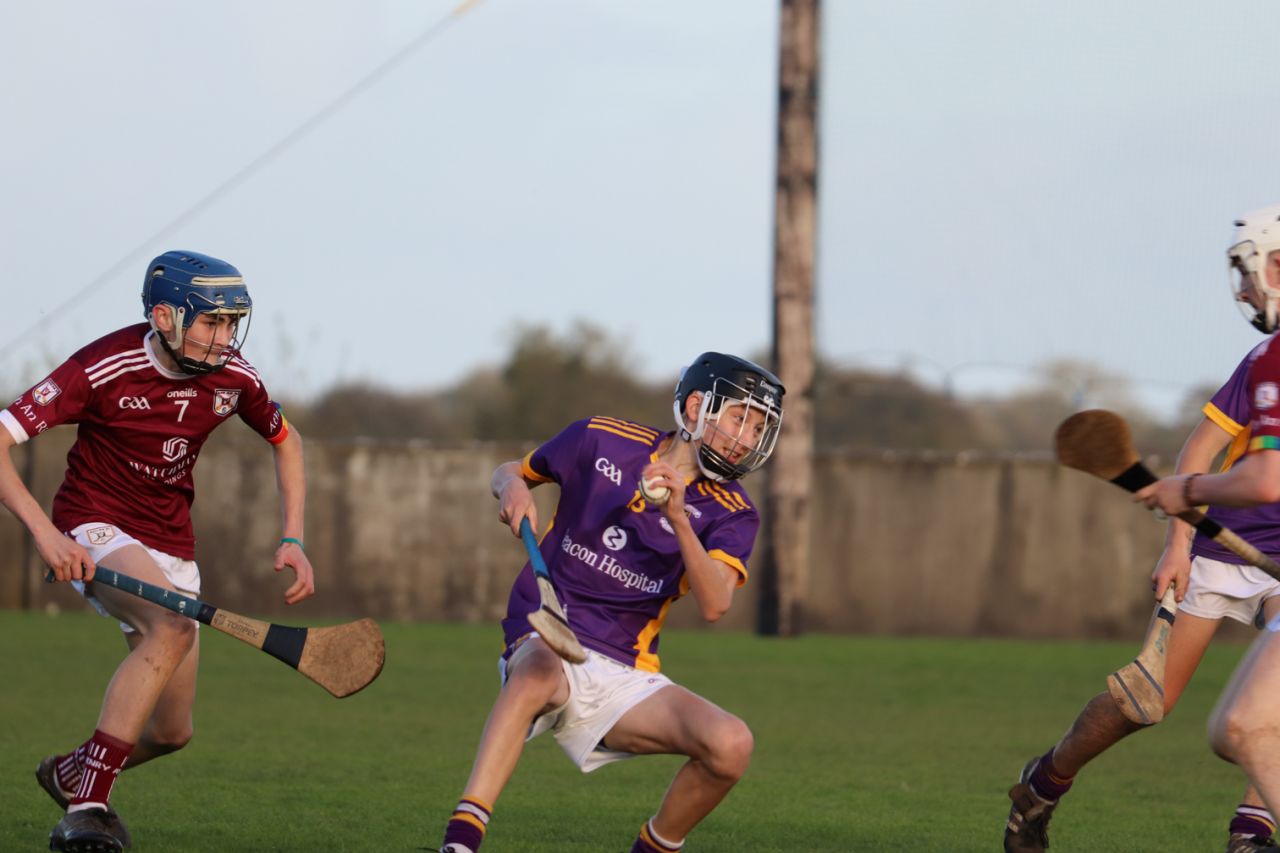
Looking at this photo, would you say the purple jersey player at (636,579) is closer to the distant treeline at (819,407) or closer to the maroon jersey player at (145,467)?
the maroon jersey player at (145,467)

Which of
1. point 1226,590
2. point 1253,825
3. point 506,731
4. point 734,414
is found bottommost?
point 1253,825

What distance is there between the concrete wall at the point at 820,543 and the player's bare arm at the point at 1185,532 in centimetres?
938

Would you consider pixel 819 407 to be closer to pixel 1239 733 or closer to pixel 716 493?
pixel 716 493

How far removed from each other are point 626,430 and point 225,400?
1432mm

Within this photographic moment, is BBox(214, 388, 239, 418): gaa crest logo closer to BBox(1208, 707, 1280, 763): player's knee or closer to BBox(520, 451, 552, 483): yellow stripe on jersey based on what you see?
BBox(520, 451, 552, 483): yellow stripe on jersey

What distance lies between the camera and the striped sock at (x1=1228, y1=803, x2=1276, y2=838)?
5332mm

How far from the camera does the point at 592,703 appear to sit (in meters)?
4.80

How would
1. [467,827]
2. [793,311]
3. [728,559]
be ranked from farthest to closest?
[793,311] → [728,559] → [467,827]

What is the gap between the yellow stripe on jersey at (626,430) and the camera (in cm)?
512

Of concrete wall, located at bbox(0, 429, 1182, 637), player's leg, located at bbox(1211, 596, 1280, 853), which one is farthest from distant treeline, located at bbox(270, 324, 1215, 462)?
player's leg, located at bbox(1211, 596, 1280, 853)

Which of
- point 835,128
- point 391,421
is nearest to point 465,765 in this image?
point 835,128

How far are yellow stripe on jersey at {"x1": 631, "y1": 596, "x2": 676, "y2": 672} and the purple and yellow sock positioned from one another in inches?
53.8

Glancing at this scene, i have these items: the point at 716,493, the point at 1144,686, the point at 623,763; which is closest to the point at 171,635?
the point at 716,493

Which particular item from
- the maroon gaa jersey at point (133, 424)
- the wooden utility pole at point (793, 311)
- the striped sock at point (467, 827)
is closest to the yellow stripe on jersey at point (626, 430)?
the striped sock at point (467, 827)
